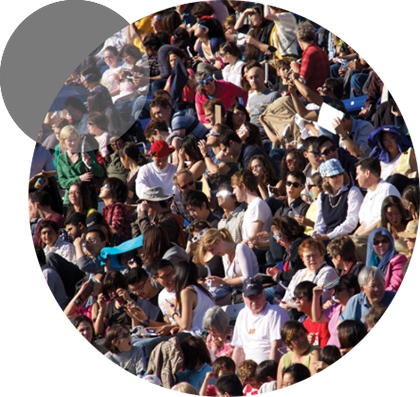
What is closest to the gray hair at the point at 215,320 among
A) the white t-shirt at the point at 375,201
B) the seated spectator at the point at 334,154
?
the white t-shirt at the point at 375,201

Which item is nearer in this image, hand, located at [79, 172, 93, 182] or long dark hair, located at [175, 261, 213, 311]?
long dark hair, located at [175, 261, 213, 311]

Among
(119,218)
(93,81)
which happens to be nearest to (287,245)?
(119,218)

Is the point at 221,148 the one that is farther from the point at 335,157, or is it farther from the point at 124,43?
the point at 124,43

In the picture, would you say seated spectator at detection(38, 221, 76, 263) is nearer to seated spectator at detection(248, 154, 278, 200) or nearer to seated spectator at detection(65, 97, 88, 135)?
seated spectator at detection(65, 97, 88, 135)

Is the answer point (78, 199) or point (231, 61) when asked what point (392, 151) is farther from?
point (78, 199)

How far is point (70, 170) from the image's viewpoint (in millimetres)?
11602

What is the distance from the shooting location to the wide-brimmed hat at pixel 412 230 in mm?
8156

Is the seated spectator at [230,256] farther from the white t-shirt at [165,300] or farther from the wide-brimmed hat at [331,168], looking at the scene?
the wide-brimmed hat at [331,168]

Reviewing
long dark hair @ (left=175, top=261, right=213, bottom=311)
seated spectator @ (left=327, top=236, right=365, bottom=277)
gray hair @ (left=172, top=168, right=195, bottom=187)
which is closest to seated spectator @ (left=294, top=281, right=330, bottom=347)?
seated spectator @ (left=327, top=236, right=365, bottom=277)

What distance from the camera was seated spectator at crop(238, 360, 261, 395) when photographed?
7.39 metres

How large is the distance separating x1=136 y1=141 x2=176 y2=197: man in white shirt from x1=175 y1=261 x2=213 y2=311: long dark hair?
2.20 meters

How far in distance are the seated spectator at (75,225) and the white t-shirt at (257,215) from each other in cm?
211

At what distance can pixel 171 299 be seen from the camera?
28.5 ft

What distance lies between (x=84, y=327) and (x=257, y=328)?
1.82 metres
